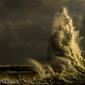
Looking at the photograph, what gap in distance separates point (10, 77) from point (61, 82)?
27.2ft

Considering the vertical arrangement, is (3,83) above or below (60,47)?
below

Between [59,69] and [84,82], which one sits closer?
[84,82]

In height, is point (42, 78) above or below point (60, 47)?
below

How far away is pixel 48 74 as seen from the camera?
52406mm

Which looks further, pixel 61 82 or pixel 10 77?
pixel 10 77

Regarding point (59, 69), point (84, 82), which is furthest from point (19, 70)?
point (84, 82)

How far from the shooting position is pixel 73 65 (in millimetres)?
53250

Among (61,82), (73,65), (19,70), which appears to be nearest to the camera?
(61,82)

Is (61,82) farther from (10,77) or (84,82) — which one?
(10,77)

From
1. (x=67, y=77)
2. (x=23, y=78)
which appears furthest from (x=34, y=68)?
(x=67, y=77)

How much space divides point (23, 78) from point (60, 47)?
5557 millimetres

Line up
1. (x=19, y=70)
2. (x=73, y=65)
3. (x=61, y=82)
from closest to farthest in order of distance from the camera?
(x=61, y=82) → (x=73, y=65) → (x=19, y=70)

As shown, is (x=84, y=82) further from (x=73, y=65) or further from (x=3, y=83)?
(x=3, y=83)

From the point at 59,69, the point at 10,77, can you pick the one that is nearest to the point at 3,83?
the point at 10,77
